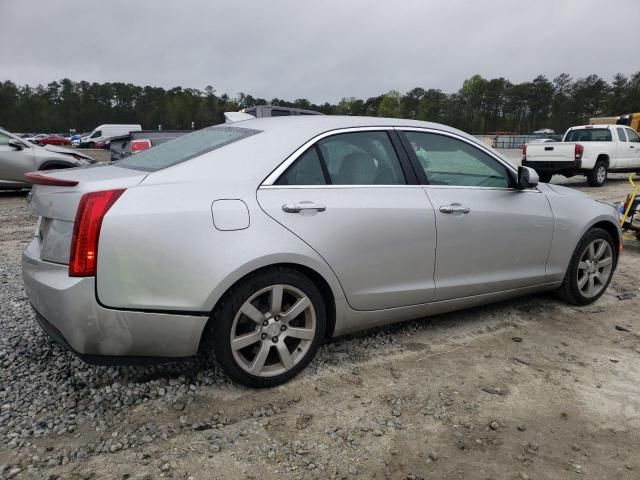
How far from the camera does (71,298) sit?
238 cm

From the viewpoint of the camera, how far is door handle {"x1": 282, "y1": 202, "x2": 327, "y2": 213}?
273cm

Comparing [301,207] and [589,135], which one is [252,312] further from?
[589,135]

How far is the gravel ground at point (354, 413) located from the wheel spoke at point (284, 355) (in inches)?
5.6

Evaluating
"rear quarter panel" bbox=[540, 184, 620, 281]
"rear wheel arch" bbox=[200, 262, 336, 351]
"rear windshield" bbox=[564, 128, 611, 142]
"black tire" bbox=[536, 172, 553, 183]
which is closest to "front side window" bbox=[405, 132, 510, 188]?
"rear quarter panel" bbox=[540, 184, 620, 281]

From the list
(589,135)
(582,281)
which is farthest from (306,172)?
(589,135)

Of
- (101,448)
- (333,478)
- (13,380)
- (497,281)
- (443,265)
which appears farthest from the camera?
(497,281)

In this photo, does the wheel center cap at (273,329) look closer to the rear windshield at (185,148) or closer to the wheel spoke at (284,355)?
the wheel spoke at (284,355)

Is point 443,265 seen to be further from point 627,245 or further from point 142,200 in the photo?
point 627,245

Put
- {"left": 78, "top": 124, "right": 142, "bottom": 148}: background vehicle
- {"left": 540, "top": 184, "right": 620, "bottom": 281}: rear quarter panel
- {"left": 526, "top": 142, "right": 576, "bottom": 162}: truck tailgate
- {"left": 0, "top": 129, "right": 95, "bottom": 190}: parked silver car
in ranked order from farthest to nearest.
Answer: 1. {"left": 78, "top": 124, "right": 142, "bottom": 148}: background vehicle
2. {"left": 526, "top": 142, "right": 576, "bottom": 162}: truck tailgate
3. {"left": 0, "top": 129, "right": 95, "bottom": 190}: parked silver car
4. {"left": 540, "top": 184, "right": 620, "bottom": 281}: rear quarter panel

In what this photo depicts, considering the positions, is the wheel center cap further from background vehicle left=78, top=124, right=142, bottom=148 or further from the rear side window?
background vehicle left=78, top=124, right=142, bottom=148

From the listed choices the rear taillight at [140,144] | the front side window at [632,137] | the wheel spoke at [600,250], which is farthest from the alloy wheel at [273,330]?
the front side window at [632,137]

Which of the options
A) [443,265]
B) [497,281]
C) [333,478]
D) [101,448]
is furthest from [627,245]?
[101,448]

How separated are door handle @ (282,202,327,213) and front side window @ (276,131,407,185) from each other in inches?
5.8

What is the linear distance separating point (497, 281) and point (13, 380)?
10.4 feet
